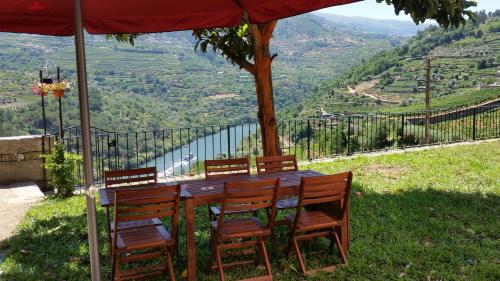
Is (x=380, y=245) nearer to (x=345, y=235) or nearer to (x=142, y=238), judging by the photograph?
(x=345, y=235)

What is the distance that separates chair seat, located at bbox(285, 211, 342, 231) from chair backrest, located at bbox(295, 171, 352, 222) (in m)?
0.09

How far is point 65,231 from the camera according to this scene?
5.39m

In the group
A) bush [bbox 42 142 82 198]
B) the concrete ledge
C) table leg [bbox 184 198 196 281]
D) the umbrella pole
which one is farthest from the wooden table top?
bush [bbox 42 142 82 198]

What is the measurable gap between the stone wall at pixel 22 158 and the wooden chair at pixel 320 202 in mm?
5544

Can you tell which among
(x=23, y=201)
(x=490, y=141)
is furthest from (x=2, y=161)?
(x=490, y=141)

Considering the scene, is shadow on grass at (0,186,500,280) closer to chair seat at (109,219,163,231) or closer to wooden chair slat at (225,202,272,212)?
chair seat at (109,219,163,231)

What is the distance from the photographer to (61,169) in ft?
24.3

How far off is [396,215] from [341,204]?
179 centimetres

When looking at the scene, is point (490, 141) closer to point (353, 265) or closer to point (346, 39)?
point (353, 265)

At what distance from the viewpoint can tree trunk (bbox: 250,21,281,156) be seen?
739 centimetres

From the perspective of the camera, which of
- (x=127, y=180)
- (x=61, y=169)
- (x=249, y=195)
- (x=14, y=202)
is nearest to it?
(x=249, y=195)

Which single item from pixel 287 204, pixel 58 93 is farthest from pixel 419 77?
pixel 287 204

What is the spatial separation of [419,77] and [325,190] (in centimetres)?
4479

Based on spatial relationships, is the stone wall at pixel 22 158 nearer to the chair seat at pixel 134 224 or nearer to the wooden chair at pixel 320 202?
the chair seat at pixel 134 224
